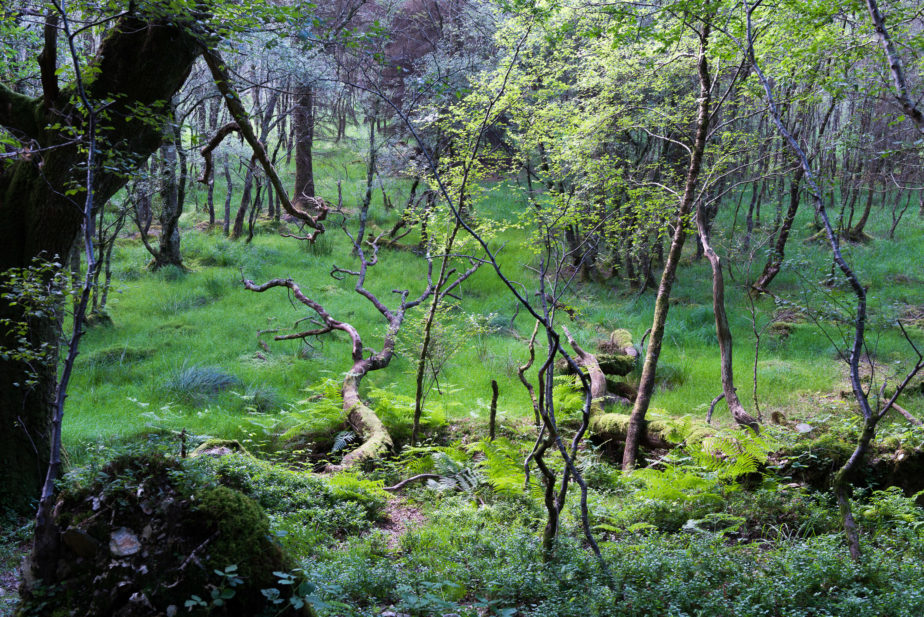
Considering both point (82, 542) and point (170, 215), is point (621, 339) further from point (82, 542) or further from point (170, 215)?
point (170, 215)

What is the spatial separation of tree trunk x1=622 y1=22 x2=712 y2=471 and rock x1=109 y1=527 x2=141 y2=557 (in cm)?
500

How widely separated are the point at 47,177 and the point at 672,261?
20.6 ft

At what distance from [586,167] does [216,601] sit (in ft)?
29.1

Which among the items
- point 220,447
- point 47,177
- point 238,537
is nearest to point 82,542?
point 238,537

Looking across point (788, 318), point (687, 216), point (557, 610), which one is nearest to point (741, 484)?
point (687, 216)

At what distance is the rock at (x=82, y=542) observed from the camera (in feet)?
8.55

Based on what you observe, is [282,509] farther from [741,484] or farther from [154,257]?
[154,257]

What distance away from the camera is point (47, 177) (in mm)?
4824

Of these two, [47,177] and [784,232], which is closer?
[47,177]

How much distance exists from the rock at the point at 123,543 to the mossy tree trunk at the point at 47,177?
9.36ft

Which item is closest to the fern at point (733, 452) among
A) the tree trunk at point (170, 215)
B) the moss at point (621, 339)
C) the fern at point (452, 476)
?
the fern at point (452, 476)

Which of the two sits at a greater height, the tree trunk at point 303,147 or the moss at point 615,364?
the tree trunk at point 303,147

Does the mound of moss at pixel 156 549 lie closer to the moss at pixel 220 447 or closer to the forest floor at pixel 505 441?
the forest floor at pixel 505 441

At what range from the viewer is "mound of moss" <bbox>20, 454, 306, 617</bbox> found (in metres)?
2.39
